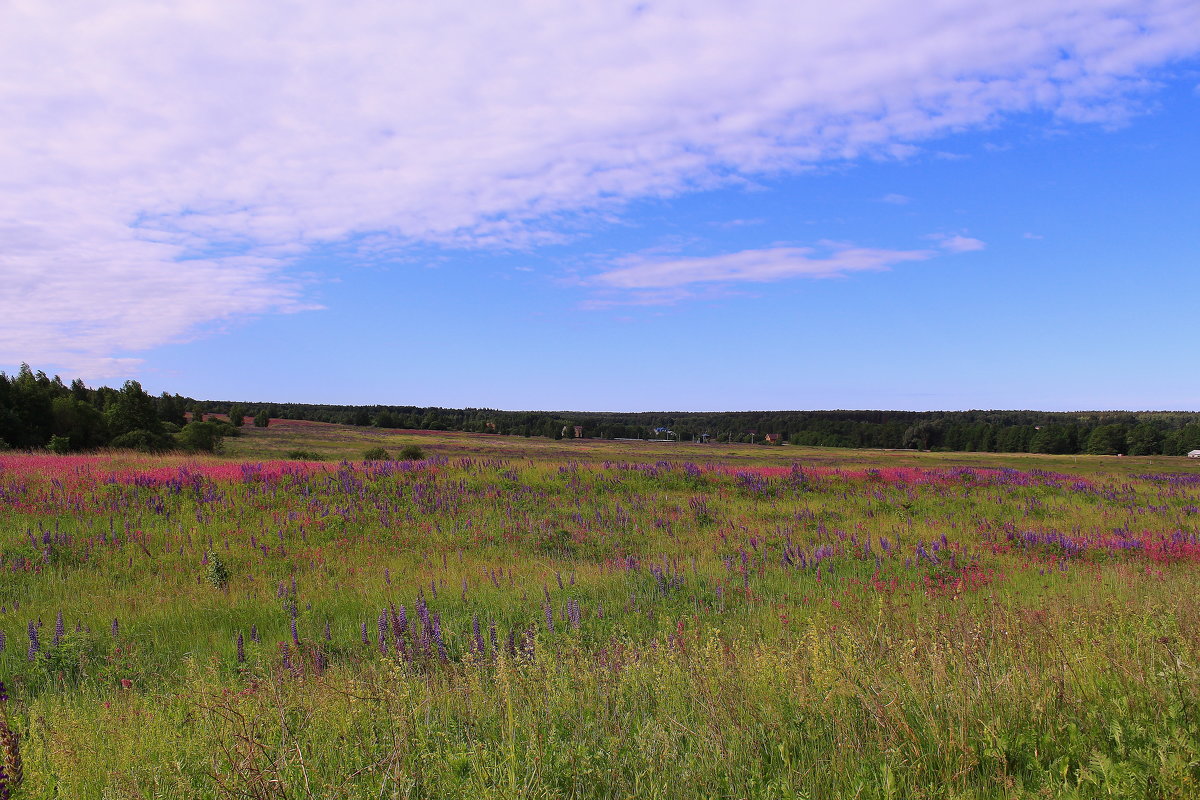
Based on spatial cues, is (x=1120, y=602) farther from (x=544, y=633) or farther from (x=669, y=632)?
(x=544, y=633)

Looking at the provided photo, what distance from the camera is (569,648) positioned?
5754 millimetres

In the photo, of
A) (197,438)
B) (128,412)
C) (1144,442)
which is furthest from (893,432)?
(128,412)

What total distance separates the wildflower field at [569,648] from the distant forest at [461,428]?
26037mm

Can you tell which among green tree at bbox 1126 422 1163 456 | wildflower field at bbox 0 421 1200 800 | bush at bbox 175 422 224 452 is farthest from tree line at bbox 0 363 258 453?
green tree at bbox 1126 422 1163 456

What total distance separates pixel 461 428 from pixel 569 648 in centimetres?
13356

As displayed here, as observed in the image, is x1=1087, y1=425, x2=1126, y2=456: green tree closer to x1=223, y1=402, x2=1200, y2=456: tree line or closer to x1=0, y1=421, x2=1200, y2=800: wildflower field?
x1=223, y1=402, x2=1200, y2=456: tree line

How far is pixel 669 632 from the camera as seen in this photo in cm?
643

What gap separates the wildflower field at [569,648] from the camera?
3.22 metres

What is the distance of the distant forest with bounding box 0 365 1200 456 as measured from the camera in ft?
128

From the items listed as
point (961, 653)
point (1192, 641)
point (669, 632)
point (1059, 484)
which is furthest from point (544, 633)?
point (1059, 484)

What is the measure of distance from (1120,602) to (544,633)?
19.9ft

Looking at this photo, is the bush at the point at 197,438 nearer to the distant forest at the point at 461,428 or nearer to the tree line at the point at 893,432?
the distant forest at the point at 461,428

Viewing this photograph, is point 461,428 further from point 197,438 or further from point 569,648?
point 569,648

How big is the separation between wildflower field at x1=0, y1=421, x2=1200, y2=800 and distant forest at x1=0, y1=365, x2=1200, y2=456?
26.0m
